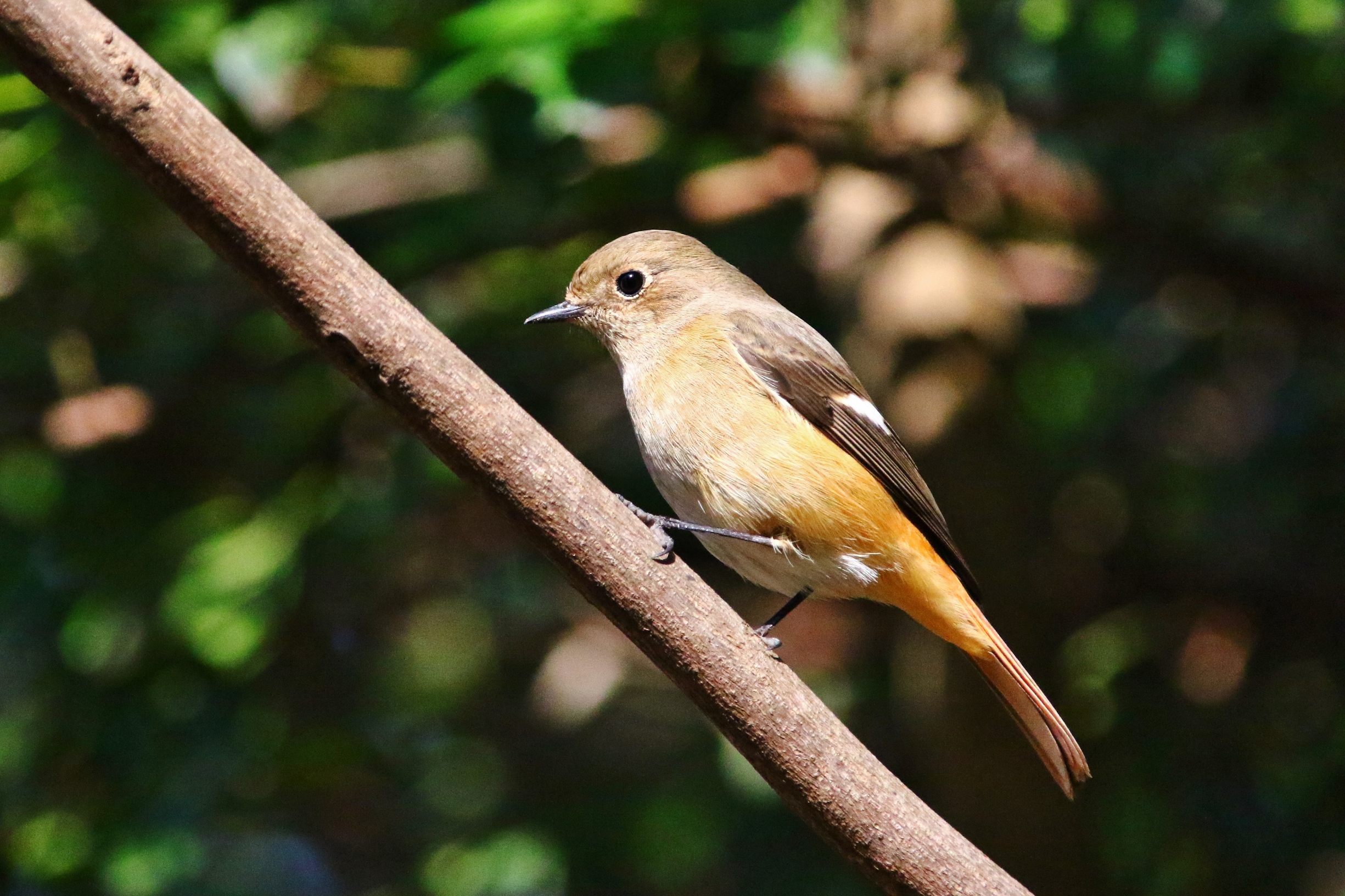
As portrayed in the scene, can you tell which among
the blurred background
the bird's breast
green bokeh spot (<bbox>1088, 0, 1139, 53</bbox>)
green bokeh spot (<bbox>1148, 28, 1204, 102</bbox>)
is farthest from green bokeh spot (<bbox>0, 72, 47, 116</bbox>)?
green bokeh spot (<bbox>1148, 28, 1204, 102</bbox>)

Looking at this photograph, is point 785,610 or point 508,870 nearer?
point 785,610

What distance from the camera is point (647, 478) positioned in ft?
16.0

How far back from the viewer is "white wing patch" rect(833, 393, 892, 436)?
162 inches

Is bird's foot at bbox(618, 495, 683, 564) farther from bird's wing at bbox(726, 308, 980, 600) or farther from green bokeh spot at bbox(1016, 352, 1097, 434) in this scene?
green bokeh spot at bbox(1016, 352, 1097, 434)

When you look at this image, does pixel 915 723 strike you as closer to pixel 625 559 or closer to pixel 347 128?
pixel 625 559

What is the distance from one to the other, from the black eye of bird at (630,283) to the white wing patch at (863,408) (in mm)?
708

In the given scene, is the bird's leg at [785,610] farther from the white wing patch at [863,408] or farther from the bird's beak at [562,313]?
the bird's beak at [562,313]

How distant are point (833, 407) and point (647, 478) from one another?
1.04 metres

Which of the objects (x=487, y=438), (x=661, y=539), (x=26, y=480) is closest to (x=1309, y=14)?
(x=661, y=539)

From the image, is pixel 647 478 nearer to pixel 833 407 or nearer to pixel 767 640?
pixel 833 407

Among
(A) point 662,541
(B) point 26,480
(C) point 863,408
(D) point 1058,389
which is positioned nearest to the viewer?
(A) point 662,541

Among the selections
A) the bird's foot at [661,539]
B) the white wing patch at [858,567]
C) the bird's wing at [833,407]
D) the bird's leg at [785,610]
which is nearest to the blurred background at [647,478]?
the bird's wing at [833,407]

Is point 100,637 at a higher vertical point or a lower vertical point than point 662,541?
lower

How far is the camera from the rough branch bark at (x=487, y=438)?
2.49 meters
